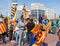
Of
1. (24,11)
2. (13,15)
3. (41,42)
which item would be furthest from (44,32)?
(24,11)

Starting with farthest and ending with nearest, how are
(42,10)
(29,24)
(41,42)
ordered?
(42,10) → (29,24) → (41,42)

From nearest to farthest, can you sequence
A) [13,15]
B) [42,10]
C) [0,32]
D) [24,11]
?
[0,32] → [13,15] → [24,11] → [42,10]

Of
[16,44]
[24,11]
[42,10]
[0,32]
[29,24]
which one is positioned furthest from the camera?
[42,10]

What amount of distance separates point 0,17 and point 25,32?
9.81 feet

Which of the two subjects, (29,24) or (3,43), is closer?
(29,24)

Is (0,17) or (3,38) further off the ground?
(0,17)

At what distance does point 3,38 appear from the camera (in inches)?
661

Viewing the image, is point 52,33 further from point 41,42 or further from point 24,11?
point 41,42

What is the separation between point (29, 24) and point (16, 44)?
1788 millimetres

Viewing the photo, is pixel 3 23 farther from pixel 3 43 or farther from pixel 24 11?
pixel 24 11

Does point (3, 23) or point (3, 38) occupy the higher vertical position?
point (3, 23)

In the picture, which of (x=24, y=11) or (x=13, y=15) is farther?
(x=24, y=11)

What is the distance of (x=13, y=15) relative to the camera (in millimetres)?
22547

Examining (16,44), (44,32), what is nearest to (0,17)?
(16,44)
